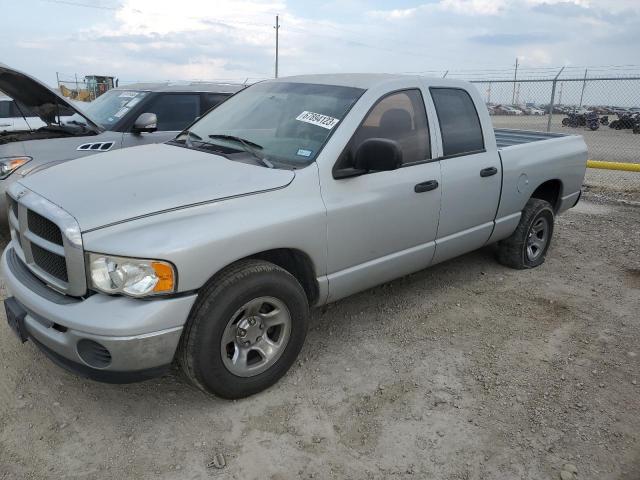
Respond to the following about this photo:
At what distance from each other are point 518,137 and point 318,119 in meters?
3.03

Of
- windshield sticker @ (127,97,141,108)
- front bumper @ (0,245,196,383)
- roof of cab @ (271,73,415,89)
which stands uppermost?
roof of cab @ (271,73,415,89)

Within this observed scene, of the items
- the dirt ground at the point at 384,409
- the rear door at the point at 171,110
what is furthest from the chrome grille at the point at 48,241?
the rear door at the point at 171,110

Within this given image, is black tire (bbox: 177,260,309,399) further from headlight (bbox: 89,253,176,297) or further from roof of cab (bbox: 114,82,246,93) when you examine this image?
roof of cab (bbox: 114,82,246,93)

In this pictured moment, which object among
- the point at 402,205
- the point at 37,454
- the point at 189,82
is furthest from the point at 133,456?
the point at 189,82

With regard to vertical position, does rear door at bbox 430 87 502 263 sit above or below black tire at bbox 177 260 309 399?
above

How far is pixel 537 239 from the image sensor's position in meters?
5.44

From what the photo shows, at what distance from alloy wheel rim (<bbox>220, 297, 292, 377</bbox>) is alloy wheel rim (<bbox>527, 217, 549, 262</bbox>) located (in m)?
3.10

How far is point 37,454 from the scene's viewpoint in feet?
8.85

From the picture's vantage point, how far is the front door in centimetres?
339

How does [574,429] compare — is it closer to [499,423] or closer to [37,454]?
[499,423]

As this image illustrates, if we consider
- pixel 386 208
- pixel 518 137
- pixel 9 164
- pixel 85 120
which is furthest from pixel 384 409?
pixel 85 120

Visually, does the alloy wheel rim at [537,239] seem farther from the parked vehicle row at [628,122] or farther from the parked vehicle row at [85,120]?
the parked vehicle row at [628,122]

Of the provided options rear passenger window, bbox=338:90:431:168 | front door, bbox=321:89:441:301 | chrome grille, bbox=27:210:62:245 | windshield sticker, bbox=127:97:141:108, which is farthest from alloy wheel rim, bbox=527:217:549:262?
windshield sticker, bbox=127:97:141:108

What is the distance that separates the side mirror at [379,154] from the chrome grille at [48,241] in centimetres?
165
